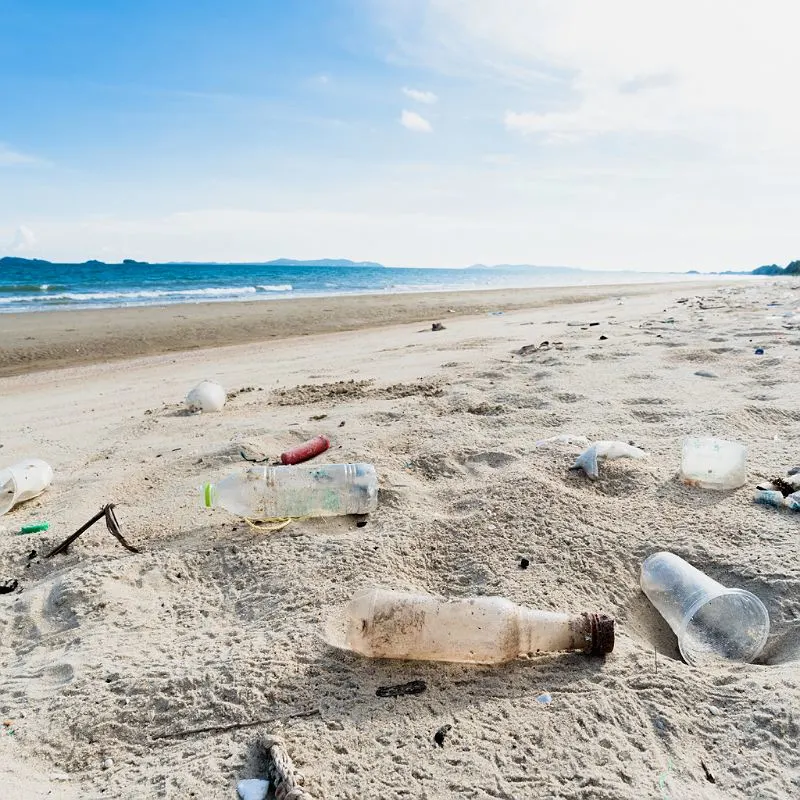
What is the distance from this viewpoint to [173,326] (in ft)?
38.0

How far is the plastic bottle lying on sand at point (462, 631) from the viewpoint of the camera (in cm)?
151

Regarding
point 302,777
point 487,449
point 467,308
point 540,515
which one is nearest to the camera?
point 302,777

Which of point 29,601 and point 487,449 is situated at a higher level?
point 487,449

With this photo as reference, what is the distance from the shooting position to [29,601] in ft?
5.98

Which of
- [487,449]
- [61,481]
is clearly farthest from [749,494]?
[61,481]

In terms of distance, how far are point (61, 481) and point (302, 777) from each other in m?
2.23

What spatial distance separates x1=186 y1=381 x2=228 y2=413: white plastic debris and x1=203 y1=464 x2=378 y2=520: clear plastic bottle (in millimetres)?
1655

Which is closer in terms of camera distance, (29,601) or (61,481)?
(29,601)

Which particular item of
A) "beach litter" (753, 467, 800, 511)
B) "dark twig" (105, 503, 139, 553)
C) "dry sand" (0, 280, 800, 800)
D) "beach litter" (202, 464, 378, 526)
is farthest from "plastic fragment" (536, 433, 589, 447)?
"dark twig" (105, 503, 139, 553)

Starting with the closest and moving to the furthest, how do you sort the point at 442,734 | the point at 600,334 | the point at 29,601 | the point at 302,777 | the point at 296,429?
the point at 302,777
the point at 442,734
the point at 29,601
the point at 296,429
the point at 600,334

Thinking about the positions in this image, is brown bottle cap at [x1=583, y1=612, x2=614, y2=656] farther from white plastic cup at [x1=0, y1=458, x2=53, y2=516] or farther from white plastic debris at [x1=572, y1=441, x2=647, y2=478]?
white plastic cup at [x1=0, y1=458, x2=53, y2=516]

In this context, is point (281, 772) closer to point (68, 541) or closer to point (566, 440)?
point (68, 541)

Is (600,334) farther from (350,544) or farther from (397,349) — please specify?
(350,544)

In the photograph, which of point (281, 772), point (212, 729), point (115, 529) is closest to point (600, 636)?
point (281, 772)
